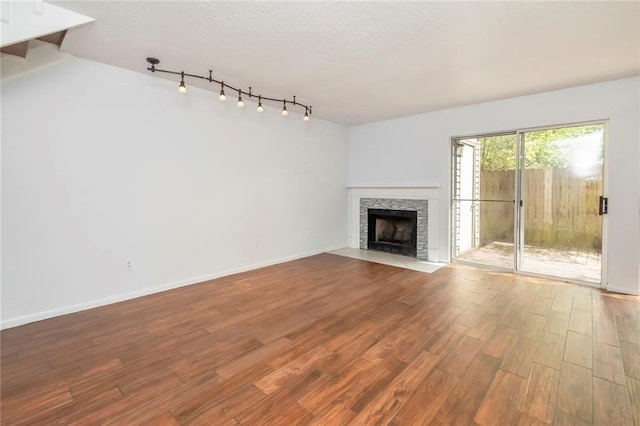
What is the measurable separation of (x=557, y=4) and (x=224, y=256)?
4343 mm

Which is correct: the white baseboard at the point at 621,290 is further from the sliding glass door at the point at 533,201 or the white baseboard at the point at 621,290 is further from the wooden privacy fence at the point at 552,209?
the wooden privacy fence at the point at 552,209

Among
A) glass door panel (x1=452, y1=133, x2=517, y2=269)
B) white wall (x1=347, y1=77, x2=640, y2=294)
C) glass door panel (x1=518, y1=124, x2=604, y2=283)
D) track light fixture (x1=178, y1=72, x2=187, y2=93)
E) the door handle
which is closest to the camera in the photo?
track light fixture (x1=178, y1=72, x2=187, y2=93)

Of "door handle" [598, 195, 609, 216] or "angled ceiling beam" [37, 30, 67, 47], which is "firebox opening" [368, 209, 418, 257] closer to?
"door handle" [598, 195, 609, 216]

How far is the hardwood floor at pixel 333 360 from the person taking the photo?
1.65m

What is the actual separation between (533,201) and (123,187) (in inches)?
214

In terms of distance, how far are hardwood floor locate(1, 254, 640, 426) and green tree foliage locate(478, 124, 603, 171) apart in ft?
6.07

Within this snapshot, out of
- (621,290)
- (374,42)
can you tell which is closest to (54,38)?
(374,42)

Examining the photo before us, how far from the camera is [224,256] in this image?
4207 mm

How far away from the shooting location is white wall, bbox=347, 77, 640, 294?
3.46 meters

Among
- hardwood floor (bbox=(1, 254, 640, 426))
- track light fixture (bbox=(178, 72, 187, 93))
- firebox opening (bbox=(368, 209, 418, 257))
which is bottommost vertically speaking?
hardwood floor (bbox=(1, 254, 640, 426))

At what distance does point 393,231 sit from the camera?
19.5 feet

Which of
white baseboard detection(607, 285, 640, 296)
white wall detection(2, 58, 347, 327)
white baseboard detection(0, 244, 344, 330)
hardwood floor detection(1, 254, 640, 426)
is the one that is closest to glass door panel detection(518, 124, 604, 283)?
white baseboard detection(607, 285, 640, 296)

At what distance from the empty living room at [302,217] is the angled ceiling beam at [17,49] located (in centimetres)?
2

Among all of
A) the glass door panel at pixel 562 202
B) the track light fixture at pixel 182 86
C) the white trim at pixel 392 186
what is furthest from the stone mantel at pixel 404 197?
the track light fixture at pixel 182 86
